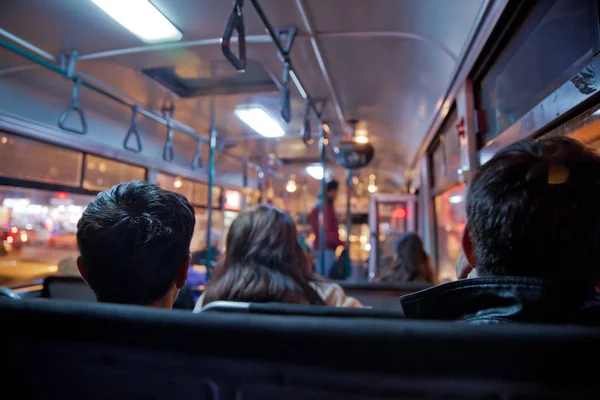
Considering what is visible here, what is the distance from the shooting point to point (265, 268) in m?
1.64

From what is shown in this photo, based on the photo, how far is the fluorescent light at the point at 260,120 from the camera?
3530 mm

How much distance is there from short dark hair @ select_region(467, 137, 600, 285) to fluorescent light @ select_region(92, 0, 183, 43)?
182cm

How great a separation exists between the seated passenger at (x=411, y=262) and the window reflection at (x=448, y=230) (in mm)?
224

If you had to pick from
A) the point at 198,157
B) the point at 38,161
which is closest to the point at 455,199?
the point at 198,157

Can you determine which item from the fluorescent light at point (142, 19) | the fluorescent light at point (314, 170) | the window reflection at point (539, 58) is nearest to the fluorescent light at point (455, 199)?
the window reflection at point (539, 58)

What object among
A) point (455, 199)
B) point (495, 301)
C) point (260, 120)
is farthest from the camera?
point (260, 120)

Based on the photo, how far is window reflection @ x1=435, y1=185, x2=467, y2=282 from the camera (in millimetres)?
3021

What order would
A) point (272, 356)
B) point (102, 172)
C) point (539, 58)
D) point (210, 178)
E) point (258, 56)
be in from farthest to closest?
1. point (210, 178)
2. point (102, 172)
3. point (258, 56)
4. point (539, 58)
5. point (272, 356)

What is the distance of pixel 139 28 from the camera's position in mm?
2084

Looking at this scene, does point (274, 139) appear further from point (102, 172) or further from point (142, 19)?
point (142, 19)

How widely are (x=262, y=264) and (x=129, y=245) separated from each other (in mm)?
A: 806

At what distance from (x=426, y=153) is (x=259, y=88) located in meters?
2.15

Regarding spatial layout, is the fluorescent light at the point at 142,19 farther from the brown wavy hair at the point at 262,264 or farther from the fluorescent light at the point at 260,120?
the fluorescent light at the point at 260,120

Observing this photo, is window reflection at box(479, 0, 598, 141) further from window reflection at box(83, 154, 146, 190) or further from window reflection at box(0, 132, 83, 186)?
window reflection at box(0, 132, 83, 186)
